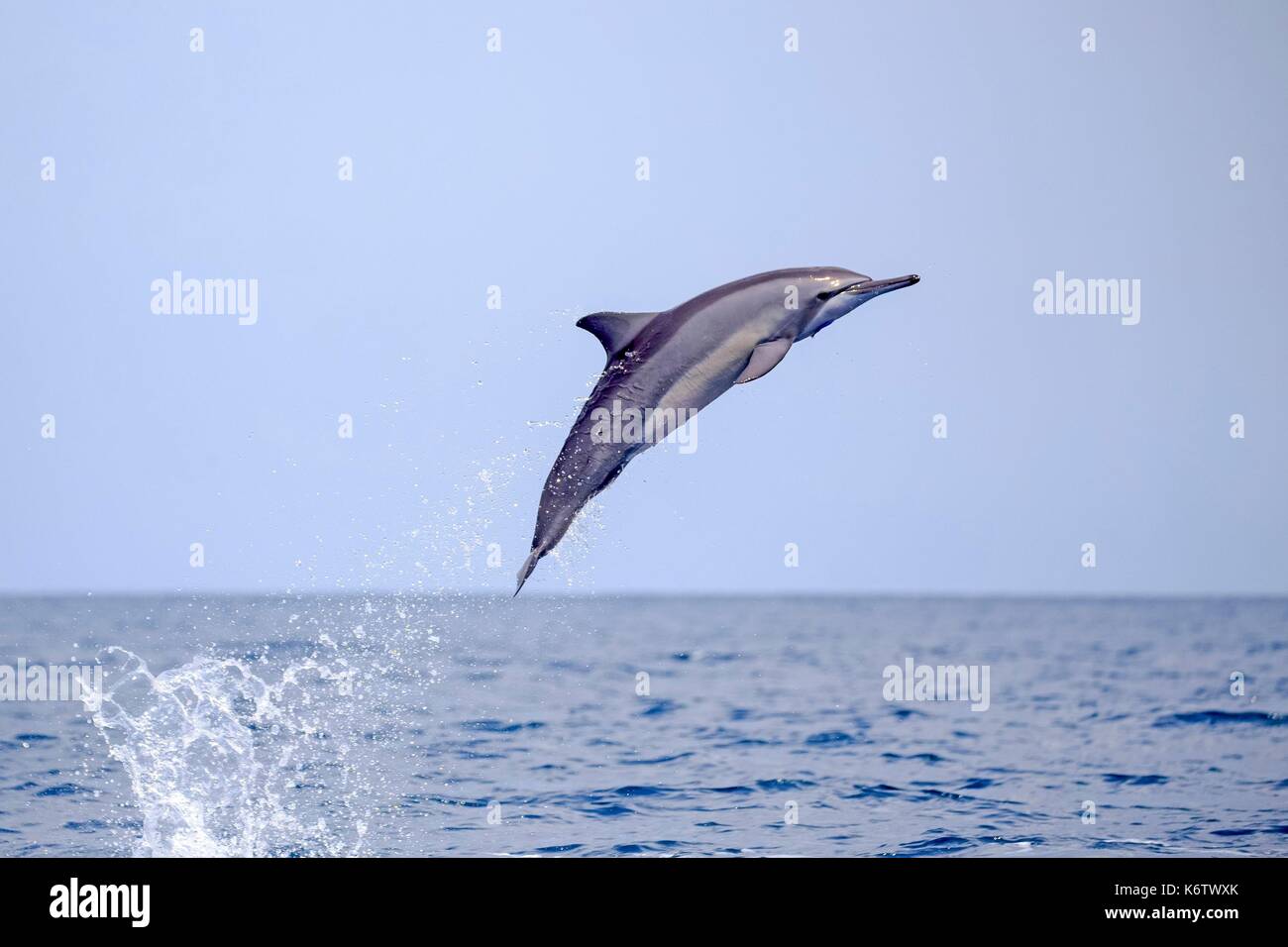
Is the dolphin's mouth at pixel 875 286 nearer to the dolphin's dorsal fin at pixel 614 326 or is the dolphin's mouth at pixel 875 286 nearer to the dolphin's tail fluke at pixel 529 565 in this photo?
the dolphin's dorsal fin at pixel 614 326

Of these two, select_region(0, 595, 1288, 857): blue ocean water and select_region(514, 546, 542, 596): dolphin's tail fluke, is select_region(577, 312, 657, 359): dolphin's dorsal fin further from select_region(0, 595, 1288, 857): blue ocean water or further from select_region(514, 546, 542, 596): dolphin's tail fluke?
select_region(0, 595, 1288, 857): blue ocean water

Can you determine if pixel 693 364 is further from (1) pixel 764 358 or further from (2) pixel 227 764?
(2) pixel 227 764

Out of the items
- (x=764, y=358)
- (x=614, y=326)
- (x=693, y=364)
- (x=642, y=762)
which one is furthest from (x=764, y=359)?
(x=642, y=762)

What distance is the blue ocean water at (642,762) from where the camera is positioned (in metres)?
8.91

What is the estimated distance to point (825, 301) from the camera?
Result: 585 centimetres

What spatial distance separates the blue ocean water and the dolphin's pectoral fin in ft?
12.3

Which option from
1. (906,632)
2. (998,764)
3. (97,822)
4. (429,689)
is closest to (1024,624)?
(906,632)

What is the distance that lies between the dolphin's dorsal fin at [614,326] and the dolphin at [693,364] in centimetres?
16

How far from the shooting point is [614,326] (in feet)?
20.1

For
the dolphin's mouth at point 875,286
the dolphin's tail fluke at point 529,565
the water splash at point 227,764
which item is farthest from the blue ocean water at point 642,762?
the dolphin's mouth at point 875,286

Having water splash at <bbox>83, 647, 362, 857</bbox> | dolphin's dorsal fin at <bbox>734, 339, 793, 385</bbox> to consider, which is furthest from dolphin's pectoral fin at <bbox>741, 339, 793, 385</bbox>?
water splash at <bbox>83, 647, 362, 857</bbox>

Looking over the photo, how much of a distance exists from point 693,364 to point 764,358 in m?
0.30
